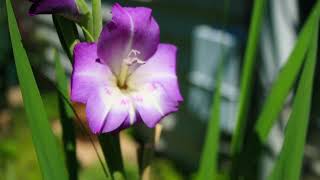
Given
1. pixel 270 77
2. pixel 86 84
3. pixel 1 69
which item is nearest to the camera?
pixel 86 84

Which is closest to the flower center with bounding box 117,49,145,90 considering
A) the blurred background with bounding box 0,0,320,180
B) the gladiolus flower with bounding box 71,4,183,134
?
the gladiolus flower with bounding box 71,4,183,134

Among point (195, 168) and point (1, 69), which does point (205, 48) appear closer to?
point (195, 168)

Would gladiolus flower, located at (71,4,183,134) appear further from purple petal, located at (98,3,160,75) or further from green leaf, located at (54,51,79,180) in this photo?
green leaf, located at (54,51,79,180)

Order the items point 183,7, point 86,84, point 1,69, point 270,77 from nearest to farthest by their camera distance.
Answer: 1. point 86,84
2. point 270,77
3. point 183,7
4. point 1,69

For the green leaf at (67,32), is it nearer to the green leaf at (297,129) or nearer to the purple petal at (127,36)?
the purple petal at (127,36)

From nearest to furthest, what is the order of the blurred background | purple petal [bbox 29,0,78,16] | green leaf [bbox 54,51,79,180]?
purple petal [bbox 29,0,78,16] → green leaf [bbox 54,51,79,180] → the blurred background

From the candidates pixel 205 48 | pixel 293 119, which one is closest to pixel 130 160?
pixel 205 48
